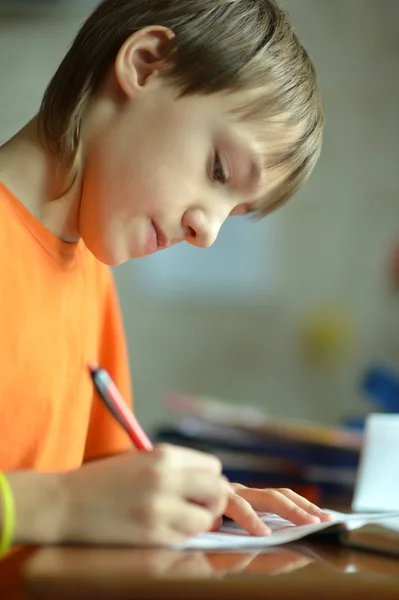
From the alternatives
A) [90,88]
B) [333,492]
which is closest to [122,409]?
[90,88]

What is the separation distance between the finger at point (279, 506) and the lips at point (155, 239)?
21 centimetres

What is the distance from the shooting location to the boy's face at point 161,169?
0.66 m

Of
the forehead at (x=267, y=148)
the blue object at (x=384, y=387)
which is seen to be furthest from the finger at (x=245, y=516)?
the blue object at (x=384, y=387)

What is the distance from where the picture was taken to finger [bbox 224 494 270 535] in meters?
0.54

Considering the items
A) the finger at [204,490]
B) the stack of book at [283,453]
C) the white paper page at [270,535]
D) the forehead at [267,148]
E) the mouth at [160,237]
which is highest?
the forehead at [267,148]

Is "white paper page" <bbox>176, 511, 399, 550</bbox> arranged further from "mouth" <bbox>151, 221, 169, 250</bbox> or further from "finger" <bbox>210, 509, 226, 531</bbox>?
"mouth" <bbox>151, 221, 169, 250</bbox>

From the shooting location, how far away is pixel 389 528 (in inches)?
23.1

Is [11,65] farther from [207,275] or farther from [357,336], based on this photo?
[357,336]

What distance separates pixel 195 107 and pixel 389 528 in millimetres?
340

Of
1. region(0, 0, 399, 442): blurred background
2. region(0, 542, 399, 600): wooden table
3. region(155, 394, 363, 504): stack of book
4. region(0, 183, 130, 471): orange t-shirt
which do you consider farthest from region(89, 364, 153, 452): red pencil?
region(0, 0, 399, 442): blurred background

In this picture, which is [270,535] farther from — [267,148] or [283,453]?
[283,453]

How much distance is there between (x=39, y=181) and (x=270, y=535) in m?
0.33

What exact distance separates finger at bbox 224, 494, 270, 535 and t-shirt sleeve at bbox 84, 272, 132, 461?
237 mm

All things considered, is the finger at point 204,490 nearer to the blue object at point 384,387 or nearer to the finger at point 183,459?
the finger at point 183,459
